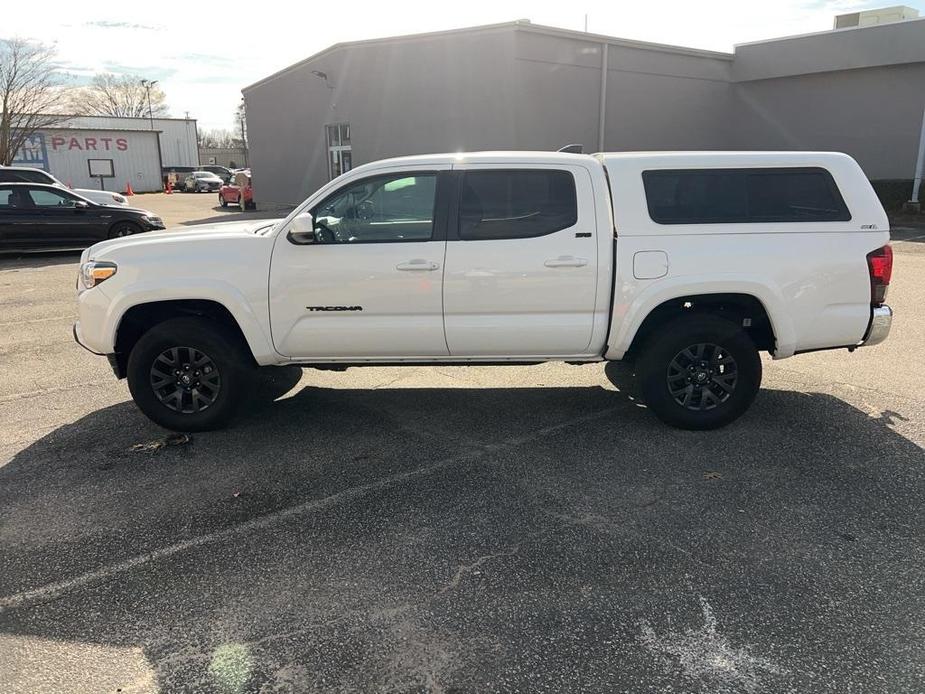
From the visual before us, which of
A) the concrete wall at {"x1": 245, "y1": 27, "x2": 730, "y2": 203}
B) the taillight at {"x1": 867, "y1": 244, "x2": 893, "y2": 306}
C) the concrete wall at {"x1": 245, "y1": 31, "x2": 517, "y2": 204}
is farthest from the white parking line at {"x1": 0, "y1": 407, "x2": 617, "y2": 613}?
the concrete wall at {"x1": 245, "y1": 31, "x2": 517, "y2": 204}

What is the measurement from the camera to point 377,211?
4.74 m

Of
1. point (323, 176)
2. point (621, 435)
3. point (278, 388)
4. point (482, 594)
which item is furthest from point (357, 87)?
point (482, 594)

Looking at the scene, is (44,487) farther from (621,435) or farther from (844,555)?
(844,555)

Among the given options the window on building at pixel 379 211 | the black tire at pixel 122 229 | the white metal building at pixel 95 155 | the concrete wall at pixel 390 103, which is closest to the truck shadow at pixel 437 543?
the window on building at pixel 379 211

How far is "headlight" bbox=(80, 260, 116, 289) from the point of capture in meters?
4.66

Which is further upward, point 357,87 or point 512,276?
point 357,87

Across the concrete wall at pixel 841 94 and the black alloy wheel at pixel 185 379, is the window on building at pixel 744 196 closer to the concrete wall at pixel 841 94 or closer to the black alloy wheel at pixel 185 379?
the black alloy wheel at pixel 185 379

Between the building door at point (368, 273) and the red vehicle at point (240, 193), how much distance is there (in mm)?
26826

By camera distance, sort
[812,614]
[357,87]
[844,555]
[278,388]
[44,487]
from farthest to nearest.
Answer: [357,87], [278,388], [44,487], [844,555], [812,614]

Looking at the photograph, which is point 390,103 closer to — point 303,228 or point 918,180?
point 918,180

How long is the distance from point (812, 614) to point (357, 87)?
23.1 metres

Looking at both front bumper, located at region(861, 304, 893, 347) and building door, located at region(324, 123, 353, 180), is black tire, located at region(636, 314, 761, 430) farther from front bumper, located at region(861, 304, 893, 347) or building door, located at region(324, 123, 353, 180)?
building door, located at region(324, 123, 353, 180)

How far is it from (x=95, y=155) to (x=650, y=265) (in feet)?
169

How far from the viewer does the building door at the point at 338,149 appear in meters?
24.4
